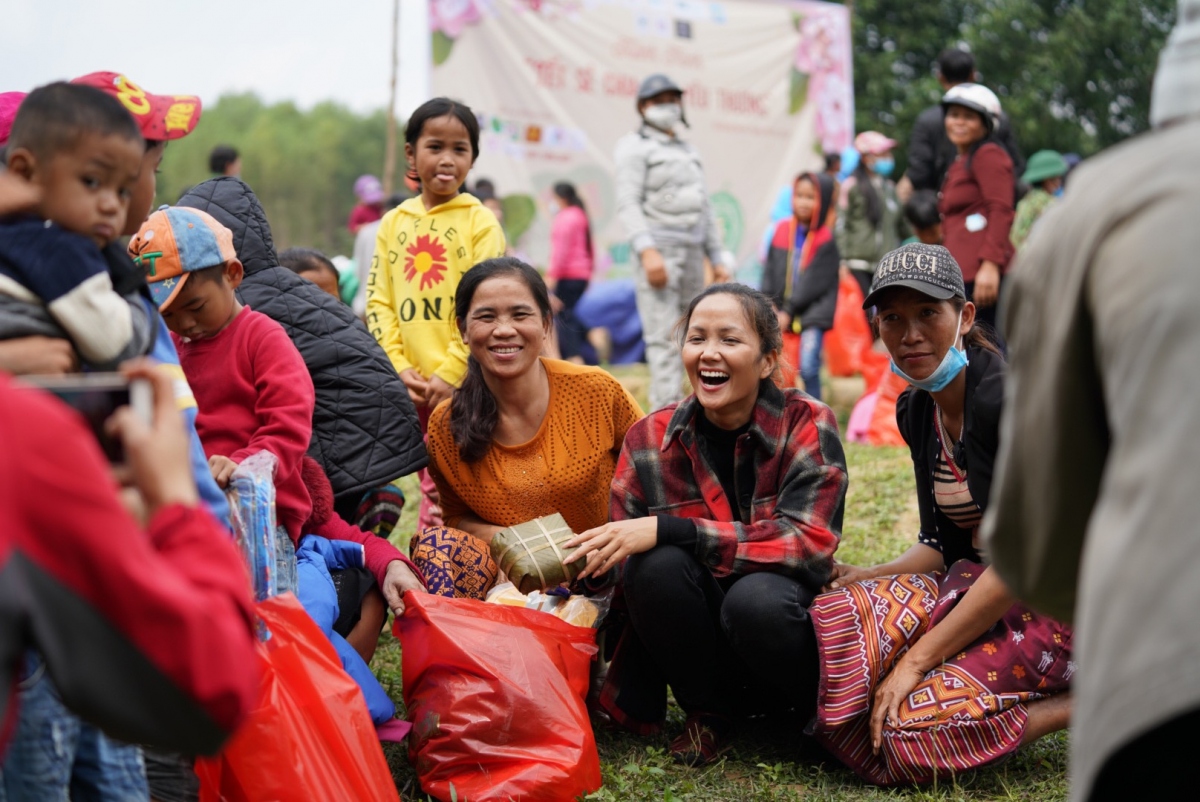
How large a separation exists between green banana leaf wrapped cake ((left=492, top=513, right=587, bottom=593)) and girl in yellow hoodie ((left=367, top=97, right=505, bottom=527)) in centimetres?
111

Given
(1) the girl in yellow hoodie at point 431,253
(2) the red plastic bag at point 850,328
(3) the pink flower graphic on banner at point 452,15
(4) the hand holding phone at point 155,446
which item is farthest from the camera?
(3) the pink flower graphic on banner at point 452,15

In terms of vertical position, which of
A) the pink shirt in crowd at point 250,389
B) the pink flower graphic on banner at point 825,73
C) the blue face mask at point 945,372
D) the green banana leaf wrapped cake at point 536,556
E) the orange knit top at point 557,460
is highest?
the pink flower graphic on banner at point 825,73

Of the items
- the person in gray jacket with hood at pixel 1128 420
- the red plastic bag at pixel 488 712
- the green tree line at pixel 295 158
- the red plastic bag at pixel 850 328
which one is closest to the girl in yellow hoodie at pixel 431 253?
the red plastic bag at pixel 488 712

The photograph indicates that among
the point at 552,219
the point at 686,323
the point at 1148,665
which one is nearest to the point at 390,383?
the point at 686,323

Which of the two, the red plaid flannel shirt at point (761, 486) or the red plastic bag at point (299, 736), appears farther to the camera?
the red plaid flannel shirt at point (761, 486)

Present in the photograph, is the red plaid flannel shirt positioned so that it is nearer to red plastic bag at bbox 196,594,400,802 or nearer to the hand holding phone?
red plastic bag at bbox 196,594,400,802

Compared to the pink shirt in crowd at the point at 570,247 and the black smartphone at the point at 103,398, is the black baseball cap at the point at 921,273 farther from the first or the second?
the pink shirt in crowd at the point at 570,247

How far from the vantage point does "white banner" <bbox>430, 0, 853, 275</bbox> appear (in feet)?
34.2

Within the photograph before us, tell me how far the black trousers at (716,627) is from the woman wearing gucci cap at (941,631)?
9 cm

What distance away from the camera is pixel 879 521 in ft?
18.5

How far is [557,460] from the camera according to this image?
3486 millimetres

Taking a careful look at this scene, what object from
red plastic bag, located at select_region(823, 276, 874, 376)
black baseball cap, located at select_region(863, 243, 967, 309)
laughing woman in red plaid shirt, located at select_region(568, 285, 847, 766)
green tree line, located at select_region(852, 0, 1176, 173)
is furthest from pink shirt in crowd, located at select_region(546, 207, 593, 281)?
green tree line, located at select_region(852, 0, 1176, 173)

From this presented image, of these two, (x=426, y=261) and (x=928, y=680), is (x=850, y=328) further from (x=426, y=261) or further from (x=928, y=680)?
(x=928, y=680)

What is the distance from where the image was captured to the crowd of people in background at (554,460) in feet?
4.28
